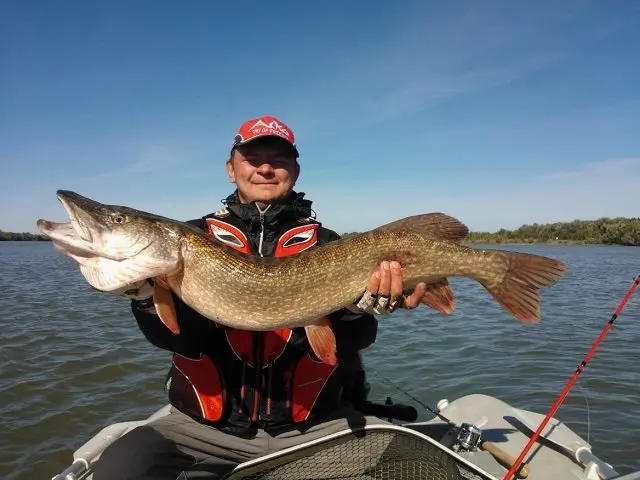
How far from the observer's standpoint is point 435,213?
2.82 metres

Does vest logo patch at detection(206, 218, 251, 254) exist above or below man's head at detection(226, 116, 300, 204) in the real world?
below

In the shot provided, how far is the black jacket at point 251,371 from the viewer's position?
2.75 metres

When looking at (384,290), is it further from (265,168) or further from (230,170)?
(230,170)

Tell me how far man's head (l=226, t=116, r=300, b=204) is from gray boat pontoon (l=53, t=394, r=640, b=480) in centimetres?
170

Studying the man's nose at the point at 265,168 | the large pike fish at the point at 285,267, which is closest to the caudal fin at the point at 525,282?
the large pike fish at the point at 285,267

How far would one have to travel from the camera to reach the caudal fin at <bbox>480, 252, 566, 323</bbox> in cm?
268

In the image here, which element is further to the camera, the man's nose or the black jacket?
the man's nose

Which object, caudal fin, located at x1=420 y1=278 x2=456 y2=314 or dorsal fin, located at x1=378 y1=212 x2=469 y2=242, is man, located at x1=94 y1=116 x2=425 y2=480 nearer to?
caudal fin, located at x1=420 y1=278 x2=456 y2=314

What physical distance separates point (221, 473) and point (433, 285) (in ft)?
5.40

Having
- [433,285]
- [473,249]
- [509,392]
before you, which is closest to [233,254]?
[433,285]

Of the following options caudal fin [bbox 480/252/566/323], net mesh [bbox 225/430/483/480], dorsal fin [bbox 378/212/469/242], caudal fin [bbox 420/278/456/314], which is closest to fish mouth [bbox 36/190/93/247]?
net mesh [bbox 225/430/483/480]

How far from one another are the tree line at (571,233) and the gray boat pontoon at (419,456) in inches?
1760

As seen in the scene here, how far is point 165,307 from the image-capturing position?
2.57m

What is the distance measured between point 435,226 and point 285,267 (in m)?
0.90
